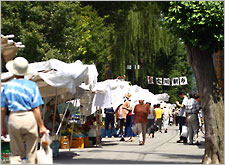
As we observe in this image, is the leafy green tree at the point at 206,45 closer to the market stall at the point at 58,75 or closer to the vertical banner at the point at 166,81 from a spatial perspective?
the market stall at the point at 58,75

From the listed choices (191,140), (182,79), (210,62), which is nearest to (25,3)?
(191,140)

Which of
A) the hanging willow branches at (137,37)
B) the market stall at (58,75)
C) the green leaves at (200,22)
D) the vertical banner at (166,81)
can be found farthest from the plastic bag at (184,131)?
the vertical banner at (166,81)

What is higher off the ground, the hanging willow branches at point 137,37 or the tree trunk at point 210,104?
the hanging willow branches at point 137,37

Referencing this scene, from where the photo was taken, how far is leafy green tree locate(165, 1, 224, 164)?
10.7 m

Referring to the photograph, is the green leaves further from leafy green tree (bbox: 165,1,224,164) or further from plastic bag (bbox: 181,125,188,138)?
plastic bag (bbox: 181,125,188,138)

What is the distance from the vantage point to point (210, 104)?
1113 cm

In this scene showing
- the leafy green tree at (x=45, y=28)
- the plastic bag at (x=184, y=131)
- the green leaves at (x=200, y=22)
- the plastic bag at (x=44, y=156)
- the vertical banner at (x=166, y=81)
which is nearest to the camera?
the plastic bag at (x=44, y=156)

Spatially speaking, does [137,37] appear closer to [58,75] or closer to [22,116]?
[58,75]

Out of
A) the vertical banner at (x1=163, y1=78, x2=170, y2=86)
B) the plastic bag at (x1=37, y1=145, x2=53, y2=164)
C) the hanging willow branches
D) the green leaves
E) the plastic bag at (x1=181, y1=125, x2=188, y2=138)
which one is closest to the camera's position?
the plastic bag at (x1=37, y1=145, x2=53, y2=164)

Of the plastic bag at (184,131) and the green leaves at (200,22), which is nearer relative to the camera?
the green leaves at (200,22)

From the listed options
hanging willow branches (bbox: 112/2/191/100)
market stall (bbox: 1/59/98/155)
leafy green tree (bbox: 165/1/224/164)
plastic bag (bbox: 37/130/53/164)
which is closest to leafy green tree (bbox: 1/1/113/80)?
hanging willow branches (bbox: 112/2/191/100)

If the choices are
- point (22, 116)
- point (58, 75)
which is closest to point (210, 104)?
point (58, 75)

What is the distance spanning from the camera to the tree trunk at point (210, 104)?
1102 cm

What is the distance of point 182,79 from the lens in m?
57.2
